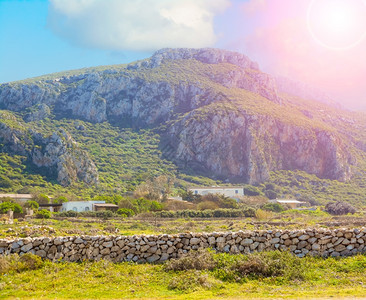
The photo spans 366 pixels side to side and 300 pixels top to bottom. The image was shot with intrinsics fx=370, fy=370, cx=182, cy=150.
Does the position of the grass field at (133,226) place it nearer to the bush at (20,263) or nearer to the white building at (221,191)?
the bush at (20,263)

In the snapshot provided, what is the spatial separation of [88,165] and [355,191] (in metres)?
83.8

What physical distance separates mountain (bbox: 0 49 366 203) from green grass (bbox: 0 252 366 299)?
305ft

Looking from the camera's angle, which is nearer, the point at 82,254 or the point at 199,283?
the point at 199,283

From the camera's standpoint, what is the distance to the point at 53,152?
10225 cm

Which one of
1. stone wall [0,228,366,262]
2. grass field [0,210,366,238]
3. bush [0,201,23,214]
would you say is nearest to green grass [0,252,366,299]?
stone wall [0,228,366,262]

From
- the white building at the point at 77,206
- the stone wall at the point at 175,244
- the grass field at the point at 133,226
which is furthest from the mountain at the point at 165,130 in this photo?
the stone wall at the point at 175,244

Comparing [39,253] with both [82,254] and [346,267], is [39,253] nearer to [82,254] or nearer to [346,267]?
[82,254]

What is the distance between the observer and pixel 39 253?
1241 cm

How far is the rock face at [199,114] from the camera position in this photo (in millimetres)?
134250

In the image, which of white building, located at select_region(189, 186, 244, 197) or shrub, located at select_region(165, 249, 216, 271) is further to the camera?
white building, located at select_region(189, 186, 244, 197)

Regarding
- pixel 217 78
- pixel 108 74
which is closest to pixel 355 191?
pixel 217 78

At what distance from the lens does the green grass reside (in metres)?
9.14

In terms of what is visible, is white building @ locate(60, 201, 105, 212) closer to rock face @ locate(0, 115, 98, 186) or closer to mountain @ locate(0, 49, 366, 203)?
rock face @ locate(0, 115, 98, 186)

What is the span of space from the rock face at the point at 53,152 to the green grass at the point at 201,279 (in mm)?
92829
